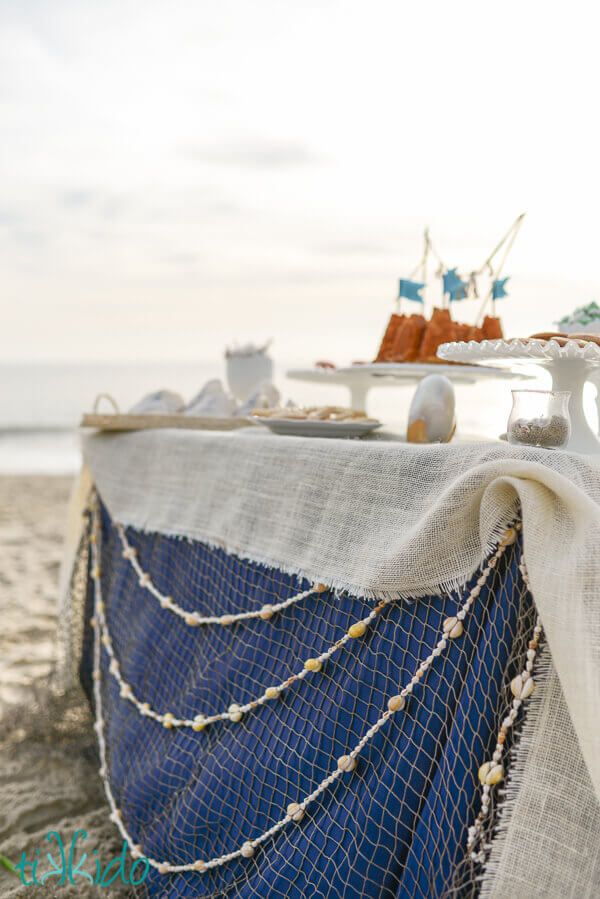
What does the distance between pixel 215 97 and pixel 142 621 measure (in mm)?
2825

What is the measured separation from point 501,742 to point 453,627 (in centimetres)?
14

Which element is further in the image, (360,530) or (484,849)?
(360,530)

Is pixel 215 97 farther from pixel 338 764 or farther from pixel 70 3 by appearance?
pixel 338 764

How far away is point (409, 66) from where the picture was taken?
2449mm

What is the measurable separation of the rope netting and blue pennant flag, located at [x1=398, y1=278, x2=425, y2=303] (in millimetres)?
869

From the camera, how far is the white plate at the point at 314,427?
1438 mm

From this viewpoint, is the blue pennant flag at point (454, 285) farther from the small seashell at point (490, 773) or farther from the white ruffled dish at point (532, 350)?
the small seashell at point (490, 773)

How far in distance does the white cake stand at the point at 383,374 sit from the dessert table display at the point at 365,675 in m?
0.41

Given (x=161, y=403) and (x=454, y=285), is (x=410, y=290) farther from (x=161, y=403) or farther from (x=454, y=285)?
(x=161, y=403)

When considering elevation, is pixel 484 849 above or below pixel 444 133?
below

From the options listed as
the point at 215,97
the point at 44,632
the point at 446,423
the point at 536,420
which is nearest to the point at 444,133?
the point at 215,97

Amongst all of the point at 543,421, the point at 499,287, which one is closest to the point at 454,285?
the point at 499,287

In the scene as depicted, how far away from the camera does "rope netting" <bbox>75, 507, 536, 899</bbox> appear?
83cm

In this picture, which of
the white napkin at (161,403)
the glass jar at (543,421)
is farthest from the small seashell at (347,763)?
Answer: the white napkin at (161,403)
